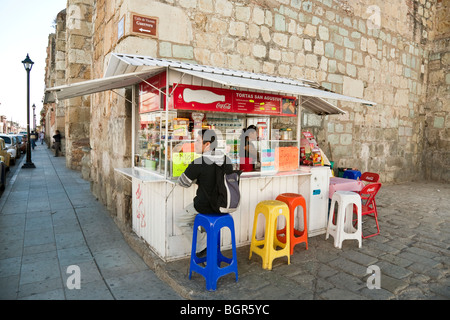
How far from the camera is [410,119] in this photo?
9.89 m

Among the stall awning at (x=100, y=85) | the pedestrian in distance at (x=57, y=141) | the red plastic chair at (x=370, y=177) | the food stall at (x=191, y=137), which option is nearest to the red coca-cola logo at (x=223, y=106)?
the food stall at (x=191, y=137)

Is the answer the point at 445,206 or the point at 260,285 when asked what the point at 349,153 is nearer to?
the point at 445,206

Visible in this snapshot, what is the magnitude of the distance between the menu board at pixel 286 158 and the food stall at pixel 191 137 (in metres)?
0.02

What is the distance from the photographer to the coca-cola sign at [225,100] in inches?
150

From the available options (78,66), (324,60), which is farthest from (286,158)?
(78,66)

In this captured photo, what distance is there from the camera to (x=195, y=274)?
3412mm

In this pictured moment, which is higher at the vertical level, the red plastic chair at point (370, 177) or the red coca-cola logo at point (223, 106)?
the red coca-cola logo at point (223, 106)

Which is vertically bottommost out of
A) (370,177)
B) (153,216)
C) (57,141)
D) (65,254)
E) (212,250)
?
(65,254)

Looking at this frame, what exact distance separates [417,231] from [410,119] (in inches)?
244

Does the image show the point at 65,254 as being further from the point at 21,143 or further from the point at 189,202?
the point at 21,143

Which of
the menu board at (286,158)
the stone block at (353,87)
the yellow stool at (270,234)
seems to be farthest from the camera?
the stone block at (353,87)

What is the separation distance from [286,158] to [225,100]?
134 cm

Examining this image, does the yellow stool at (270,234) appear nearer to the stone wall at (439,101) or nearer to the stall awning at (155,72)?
the stall awning at (155,72)
